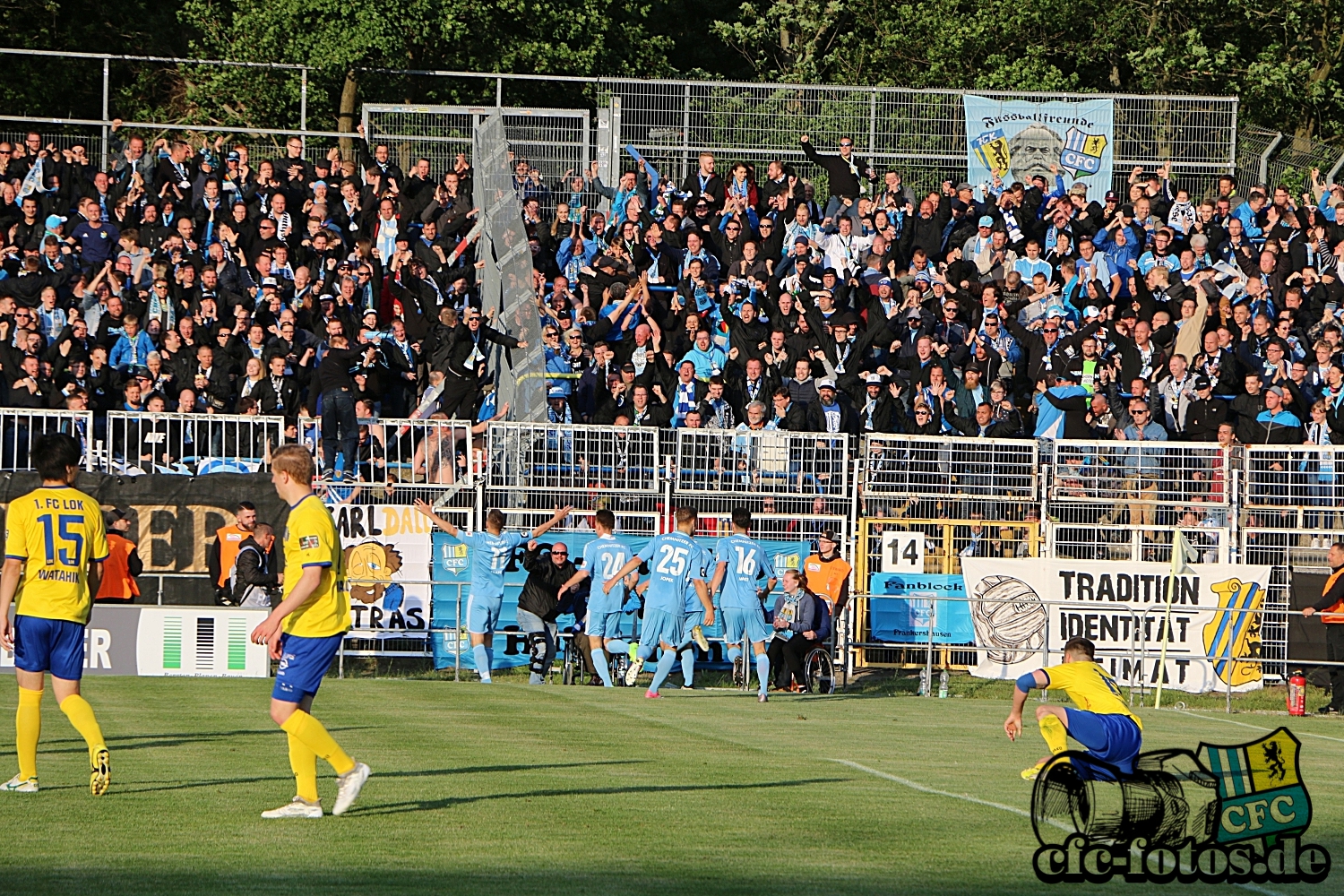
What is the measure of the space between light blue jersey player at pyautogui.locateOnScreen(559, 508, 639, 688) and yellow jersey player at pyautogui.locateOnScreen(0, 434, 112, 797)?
9.79 metres

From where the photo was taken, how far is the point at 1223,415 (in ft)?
85.4

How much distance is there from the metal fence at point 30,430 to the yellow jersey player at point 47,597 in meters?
12.0

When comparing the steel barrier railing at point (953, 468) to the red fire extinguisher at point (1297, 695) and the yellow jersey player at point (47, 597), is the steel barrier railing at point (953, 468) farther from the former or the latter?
the yellow jersey player at point (47, 597)

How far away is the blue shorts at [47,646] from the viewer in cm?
1170

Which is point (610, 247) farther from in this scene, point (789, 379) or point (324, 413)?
point (324, 413)

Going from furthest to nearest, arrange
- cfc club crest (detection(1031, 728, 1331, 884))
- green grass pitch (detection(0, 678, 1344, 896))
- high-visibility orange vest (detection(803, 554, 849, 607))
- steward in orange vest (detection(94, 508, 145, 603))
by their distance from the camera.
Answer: high-visibility orange vest (detection(803, 554, 849, 607)) < steward in orange vest (detection(94, 508, 145, 603)) < cfc club crest (detection(1031, 728, 1331, 884)) < green grass pitch (detection(0, 678, 1344, 896))

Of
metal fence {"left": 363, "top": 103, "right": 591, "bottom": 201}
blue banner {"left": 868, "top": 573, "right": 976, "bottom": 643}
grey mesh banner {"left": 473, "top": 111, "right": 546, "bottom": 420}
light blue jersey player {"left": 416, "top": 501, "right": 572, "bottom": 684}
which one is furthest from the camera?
metal fence {"left": 363, "top": 103, "right": 591, "bottom": 201}

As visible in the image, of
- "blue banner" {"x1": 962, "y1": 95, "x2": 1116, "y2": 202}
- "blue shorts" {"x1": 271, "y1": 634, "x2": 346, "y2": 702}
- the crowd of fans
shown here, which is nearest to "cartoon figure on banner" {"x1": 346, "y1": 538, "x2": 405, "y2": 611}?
the crowd of fans

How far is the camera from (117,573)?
21.9m

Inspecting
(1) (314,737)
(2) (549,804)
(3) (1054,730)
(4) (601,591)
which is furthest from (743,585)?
(1) (314,737)

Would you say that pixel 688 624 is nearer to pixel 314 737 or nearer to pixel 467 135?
pixel 314 737

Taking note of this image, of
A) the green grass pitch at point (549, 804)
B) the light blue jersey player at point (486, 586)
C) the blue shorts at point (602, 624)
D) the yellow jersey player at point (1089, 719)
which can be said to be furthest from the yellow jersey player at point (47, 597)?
the light blue jersey player at point (486, 586)

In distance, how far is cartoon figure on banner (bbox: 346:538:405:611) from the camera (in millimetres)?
23000

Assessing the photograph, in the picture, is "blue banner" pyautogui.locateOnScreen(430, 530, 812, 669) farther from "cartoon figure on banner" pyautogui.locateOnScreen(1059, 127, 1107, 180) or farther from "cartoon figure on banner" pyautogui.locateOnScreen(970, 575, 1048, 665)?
"cartoon figure on banner" pyautogui.locateOnScreen(1059, 127, 1107, 180)
